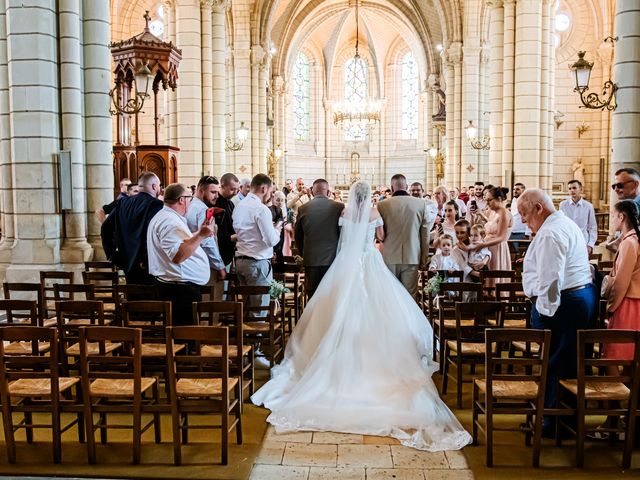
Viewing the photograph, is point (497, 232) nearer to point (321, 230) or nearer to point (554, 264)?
point (321, 230)

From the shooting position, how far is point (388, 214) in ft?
27.7

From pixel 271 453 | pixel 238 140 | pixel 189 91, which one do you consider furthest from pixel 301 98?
pixel 271 453

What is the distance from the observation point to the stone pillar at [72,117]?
10.2 metres

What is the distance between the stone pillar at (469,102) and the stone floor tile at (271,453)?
2031cm

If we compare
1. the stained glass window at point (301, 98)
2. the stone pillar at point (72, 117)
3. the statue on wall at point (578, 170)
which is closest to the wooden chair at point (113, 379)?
the stone pillar at point (72, 117)

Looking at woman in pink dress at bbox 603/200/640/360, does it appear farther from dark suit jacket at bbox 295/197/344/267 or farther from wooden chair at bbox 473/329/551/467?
dark suit jacket at bbox 295/197/344/267

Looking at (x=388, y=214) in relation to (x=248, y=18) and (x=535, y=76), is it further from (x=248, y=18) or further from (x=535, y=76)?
(x=248, y=18)

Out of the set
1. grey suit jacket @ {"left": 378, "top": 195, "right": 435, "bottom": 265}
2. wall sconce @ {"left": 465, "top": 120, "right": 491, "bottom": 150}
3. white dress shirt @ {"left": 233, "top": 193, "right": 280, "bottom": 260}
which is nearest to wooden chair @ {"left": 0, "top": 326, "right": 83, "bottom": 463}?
white dress shirt @ {"left": 233, "top": 193, "right": 280, "bottom": 260}

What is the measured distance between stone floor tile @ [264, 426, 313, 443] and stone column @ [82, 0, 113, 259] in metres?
6.38

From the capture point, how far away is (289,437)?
17.4 feet

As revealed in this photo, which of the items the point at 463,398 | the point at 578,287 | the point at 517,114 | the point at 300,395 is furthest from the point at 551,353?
the point at 517,114

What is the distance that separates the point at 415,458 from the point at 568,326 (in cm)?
162

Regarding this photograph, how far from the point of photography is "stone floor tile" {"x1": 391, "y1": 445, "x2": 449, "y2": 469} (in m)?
4.76

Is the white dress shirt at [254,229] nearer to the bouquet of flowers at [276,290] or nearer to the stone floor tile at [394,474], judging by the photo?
the bouquet of flowers at [276,290]
